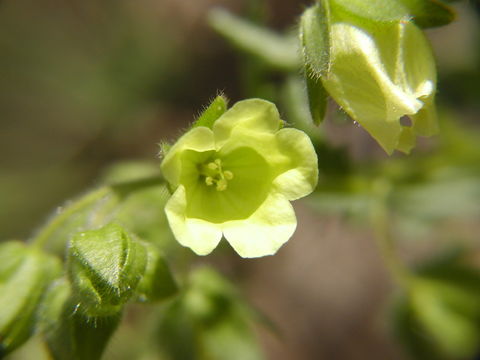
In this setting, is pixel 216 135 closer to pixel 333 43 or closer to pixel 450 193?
pixel 333 43

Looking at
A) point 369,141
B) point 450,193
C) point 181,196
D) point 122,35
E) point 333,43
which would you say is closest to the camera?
point 181,196

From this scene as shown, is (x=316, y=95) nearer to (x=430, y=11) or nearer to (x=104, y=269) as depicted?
(x=430, y=11)

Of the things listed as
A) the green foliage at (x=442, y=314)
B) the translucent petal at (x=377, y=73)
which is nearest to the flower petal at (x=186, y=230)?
the translucent petal at (x=377, y=73)

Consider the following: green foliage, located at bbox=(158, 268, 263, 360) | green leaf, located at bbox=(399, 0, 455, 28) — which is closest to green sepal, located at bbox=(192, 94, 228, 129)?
green leaf, located at bbox=(399, 0, 455, 28)

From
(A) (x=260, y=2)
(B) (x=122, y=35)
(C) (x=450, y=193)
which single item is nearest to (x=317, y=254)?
(C) (x=450, y=193)

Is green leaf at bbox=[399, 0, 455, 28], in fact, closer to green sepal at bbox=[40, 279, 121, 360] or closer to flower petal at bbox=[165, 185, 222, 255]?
flower petal at bbox=[165, 185, 222, 255]
